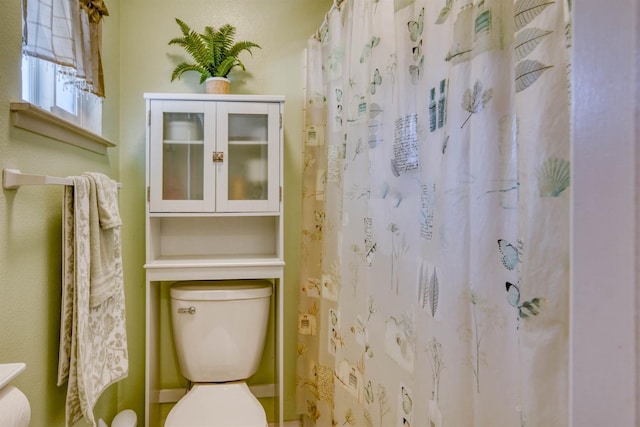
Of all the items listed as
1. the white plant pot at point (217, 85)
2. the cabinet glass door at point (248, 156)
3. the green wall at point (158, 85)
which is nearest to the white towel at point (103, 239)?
the green wall at point (158, 85)

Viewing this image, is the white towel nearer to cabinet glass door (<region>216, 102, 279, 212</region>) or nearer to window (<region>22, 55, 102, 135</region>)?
window (<region>22, 55, 102, 135</region>)

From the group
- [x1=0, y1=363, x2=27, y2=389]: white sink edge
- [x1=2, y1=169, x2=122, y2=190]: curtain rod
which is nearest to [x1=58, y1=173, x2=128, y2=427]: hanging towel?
[x1=2, y1=169, x2=122, y2=190]: curtain rod

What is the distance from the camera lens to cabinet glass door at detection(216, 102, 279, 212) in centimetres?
170

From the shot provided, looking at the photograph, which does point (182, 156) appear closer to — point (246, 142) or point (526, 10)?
point (246, 142)

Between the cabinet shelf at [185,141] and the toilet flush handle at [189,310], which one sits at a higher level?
the cabinet shelf at [185,141]

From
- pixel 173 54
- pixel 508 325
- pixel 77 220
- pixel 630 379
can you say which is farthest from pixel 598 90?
pixel 173 54

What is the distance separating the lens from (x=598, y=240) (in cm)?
35

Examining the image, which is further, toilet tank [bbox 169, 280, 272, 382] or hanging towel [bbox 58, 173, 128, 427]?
toilet tank [bbox 169, 280, 272, 382]

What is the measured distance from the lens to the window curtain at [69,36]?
39.0 inches

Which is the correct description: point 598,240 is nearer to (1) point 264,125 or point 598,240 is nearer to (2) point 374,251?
(2) point 374,251

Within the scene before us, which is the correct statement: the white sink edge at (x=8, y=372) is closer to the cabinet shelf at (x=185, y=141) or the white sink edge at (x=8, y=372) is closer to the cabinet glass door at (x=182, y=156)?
the cabinet glass door at (x=182, y=156)

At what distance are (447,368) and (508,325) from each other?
6.9 inches

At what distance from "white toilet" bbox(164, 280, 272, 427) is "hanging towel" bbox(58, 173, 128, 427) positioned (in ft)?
1.31

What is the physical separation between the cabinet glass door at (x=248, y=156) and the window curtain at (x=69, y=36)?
1.69 ft
